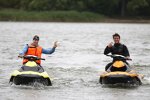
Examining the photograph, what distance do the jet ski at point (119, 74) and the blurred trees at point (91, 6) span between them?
66401 millimetres

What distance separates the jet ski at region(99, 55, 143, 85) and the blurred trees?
66401mm

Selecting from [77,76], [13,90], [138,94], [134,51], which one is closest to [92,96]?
[138,94]

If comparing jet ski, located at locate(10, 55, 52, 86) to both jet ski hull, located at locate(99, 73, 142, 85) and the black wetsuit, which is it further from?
the black wetsuit

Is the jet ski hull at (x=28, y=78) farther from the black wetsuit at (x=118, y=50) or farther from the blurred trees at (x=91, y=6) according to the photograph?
the blurred trees at (x=91, y=6)

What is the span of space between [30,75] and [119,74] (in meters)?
2.40

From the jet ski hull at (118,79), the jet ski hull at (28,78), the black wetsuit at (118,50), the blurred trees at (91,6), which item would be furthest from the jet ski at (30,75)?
the blurred trees at (91,6)

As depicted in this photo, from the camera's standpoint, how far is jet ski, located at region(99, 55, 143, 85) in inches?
592

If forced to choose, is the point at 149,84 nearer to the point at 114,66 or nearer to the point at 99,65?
the point at 114,66

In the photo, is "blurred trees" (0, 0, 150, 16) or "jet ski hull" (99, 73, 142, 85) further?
"blurred trees" (0, 0, 150, 16)

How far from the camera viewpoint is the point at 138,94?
14336 millimetres

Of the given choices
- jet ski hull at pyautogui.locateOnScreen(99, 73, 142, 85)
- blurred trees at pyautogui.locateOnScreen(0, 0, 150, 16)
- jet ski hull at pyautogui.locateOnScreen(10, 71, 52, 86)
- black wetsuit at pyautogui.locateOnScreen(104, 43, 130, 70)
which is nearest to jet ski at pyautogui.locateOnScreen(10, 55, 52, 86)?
jet ski hull at pyautogui.locateOnScreen(10, 71, 52, 86)

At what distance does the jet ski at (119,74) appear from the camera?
15047 millimetres

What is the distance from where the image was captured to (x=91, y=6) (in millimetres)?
87250

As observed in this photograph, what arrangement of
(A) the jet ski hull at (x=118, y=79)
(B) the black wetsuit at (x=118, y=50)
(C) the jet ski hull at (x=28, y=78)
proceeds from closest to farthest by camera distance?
(C) the jet ski hull at (x=28, y=78) < (A) the jet ski hull at (x=118, y=79) < (B) the black wetsuit at (x=118, y=50)
